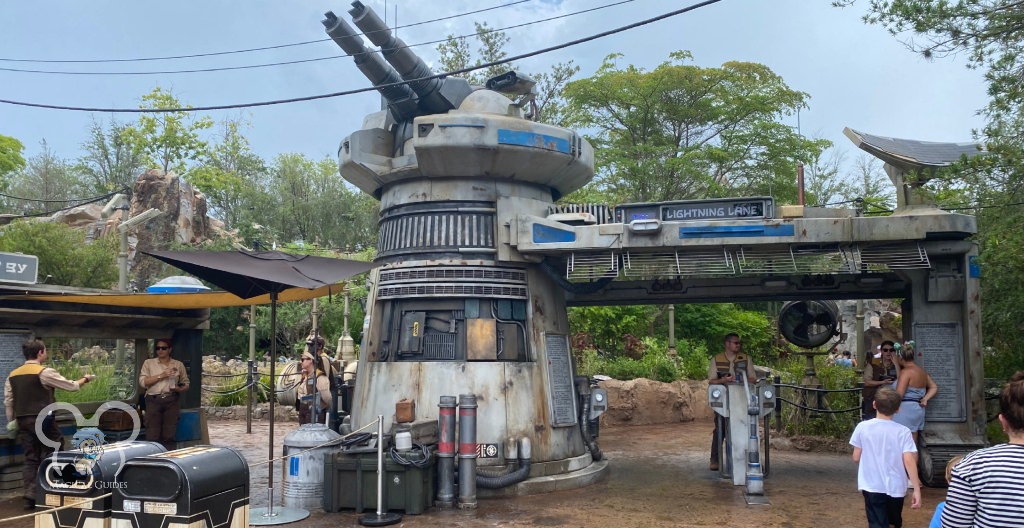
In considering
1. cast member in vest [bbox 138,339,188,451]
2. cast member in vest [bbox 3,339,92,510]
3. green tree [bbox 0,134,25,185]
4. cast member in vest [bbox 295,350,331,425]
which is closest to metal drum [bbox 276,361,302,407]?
cast member in vest [bbox 295,350,331,425]

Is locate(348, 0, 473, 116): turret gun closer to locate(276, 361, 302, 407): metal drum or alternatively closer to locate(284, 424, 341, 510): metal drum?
locate(284, 424, 341, 510): metal drum

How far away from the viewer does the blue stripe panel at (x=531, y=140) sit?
9.76 m

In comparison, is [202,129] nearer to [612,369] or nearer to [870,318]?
[612,369]

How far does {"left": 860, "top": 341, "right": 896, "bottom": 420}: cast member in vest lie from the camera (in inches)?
396

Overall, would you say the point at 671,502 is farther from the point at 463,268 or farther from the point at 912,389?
the point at 463,268

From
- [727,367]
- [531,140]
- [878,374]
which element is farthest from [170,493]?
[878,374]

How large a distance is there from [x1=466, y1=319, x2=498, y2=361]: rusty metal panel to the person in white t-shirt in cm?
493

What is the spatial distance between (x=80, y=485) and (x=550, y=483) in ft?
18.8

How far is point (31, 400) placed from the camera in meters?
8.59

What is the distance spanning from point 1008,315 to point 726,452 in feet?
19.5

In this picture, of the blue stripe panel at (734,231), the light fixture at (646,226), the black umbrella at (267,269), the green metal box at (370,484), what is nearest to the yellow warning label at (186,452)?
the black umbrella at (267,269)

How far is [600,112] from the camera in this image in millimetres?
27609

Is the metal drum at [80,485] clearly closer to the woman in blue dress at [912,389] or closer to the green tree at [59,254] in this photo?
the woman in blue dress at [912,389]

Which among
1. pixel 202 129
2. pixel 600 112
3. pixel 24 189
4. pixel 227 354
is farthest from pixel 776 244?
pixel 24 189
